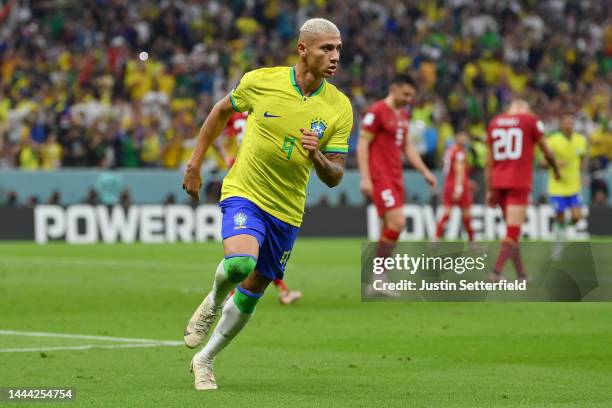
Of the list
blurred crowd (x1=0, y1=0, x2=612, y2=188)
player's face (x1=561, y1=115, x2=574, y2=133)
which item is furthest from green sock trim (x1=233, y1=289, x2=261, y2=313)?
blurred crowd (x1=0, y1=0, x2=612, y2=188)

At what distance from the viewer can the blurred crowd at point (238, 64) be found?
29.6m

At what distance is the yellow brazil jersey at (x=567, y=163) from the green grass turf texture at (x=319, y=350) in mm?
4594

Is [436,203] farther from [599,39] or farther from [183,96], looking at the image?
[599,39]

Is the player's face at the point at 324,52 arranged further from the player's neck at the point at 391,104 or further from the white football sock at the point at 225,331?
the player's neck at the point at 391,104

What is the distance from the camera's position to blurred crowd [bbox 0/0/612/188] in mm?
29562

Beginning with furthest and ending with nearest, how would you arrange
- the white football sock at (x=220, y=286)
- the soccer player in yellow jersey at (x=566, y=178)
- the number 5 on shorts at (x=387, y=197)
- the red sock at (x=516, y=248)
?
1. the soccer player in yellow jersey at (x=566, y=178)
2. the red sock at (x=516, y=248)
3. the number 5 on shorts at (x=387, y=197)
4. the white football sock at (x=220, y=286)

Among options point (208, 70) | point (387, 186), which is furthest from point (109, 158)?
point (387, 186)

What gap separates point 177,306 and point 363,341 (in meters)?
3.75

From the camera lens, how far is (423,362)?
9984 mm

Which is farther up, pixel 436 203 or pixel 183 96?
pixel 183 96

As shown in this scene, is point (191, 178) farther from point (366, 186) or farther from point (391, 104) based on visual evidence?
point (391, 104)

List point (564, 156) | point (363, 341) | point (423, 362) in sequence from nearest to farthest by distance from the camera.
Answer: point (423, 362), point (363, 341), point (564, 156)

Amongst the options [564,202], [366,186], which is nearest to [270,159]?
[366,186]

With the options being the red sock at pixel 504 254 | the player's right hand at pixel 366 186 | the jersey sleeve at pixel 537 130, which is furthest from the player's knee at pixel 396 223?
the jersey sleeve at pixel 537 130
